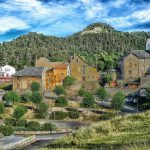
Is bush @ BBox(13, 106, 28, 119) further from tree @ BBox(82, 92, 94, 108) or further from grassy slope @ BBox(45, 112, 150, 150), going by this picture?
grassy slope @ BBox(45, 112, 150, 150)

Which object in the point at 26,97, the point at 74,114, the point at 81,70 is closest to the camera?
the point at 74,114

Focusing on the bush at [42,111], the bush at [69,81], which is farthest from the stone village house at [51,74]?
the bush at [42,111]

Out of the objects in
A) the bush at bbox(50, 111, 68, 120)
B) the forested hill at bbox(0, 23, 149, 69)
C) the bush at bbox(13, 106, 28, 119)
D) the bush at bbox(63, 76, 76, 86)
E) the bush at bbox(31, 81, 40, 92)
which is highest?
the forested hill at bbox(0, 23, 149, 69)

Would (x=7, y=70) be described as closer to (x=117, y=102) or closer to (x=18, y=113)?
(x=18, y=113)

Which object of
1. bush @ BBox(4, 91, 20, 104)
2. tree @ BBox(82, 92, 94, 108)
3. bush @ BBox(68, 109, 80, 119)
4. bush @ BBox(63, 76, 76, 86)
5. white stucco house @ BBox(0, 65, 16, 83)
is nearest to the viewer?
bush @ BBox(68, 109, 80, 119)

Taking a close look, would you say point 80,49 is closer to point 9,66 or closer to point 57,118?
point 9,66

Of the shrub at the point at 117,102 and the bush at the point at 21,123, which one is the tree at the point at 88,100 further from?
the bush at the point at 21,123

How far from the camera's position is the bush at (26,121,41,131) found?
5166cm

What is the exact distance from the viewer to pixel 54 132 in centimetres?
5084

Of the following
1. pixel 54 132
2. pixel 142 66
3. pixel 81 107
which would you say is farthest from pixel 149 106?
pixel 142 66

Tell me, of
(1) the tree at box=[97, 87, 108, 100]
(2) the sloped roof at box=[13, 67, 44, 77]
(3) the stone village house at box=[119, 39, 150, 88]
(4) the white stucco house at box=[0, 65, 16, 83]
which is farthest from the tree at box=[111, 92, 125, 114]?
(4) the white stucco house at box=[0, 65, 16, 83]

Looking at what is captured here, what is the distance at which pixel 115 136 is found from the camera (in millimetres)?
12766

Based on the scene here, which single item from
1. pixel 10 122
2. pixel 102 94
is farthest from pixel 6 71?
pixel 10 122

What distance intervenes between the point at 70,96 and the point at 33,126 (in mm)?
18988
